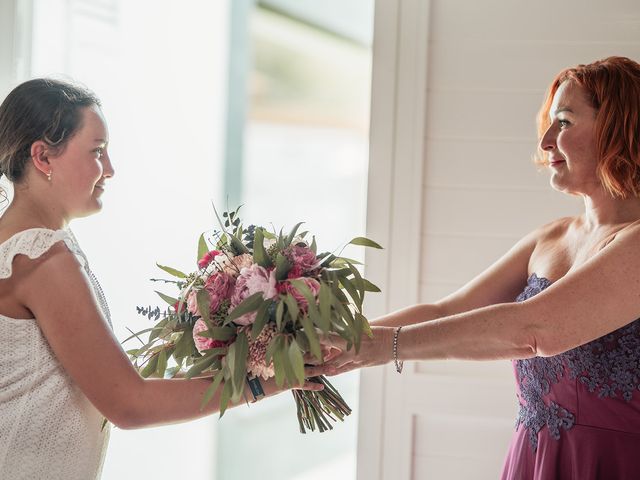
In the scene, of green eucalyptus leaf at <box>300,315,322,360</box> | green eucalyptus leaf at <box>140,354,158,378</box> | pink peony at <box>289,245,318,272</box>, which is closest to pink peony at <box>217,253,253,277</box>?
pink peony at <box>289,245,318,272</box>

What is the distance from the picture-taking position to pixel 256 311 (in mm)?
1701

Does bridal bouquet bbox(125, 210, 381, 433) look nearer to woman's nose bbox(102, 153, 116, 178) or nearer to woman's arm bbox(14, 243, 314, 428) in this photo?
woman's arm bbox(14, 243, 314, 428)

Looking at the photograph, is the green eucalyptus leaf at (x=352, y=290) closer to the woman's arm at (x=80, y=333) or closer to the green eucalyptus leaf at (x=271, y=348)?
the green eucalyptus leaf at (x=271, y=348)

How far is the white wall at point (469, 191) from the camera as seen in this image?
2.48m

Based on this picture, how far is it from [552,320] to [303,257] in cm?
63

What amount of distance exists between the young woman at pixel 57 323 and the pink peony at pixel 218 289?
0.68 feet

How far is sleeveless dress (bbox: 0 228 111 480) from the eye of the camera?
1.69m

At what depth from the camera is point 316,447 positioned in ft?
19.7

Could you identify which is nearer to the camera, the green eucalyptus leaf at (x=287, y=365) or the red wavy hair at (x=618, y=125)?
the green eucalyptus leaf at (x=287, y=365)

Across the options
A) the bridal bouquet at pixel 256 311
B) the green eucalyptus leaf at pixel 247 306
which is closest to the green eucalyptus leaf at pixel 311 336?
the bridal bouquet at pixel 256 311

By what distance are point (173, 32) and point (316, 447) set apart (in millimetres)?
3572

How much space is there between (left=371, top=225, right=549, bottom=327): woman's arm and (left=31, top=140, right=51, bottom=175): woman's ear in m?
1.02

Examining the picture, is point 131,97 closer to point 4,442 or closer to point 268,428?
point 4,442

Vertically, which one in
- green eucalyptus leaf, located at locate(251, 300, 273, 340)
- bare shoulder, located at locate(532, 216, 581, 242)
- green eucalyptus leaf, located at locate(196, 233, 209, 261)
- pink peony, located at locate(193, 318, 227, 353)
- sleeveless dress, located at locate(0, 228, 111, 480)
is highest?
bare shoulder, located at locate(532, 216, 581, 242)
